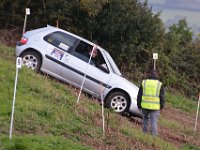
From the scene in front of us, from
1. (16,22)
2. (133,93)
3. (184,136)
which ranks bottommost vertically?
(184,136)

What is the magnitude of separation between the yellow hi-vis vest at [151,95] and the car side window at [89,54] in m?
2.34

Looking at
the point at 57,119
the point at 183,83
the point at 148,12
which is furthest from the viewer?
the point at 183,83

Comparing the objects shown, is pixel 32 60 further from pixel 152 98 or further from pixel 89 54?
pixel 152 98

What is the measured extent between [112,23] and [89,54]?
27.5 feet

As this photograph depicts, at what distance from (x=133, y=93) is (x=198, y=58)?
47.5 feet

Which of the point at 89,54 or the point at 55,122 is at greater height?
the point at 89,54

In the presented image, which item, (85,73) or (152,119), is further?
(85,73)

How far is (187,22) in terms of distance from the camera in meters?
30.5

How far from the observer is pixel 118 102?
14406 mm

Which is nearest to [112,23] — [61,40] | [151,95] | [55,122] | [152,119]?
[61,40]

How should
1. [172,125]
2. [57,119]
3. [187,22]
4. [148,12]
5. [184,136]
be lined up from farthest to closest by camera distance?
1. [187,22]
2. [148,12]
3. [172,125]
4. [184,136]
5. [57,119]

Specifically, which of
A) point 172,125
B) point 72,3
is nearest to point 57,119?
→ point 172,125

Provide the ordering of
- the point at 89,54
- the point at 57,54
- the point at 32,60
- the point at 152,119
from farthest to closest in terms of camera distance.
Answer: the point at 32,60 < the point at 89,54 < the point at 57,54 < the point at 152,119

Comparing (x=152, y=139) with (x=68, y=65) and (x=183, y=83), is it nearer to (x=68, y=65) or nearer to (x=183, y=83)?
(x=68, y=65)
